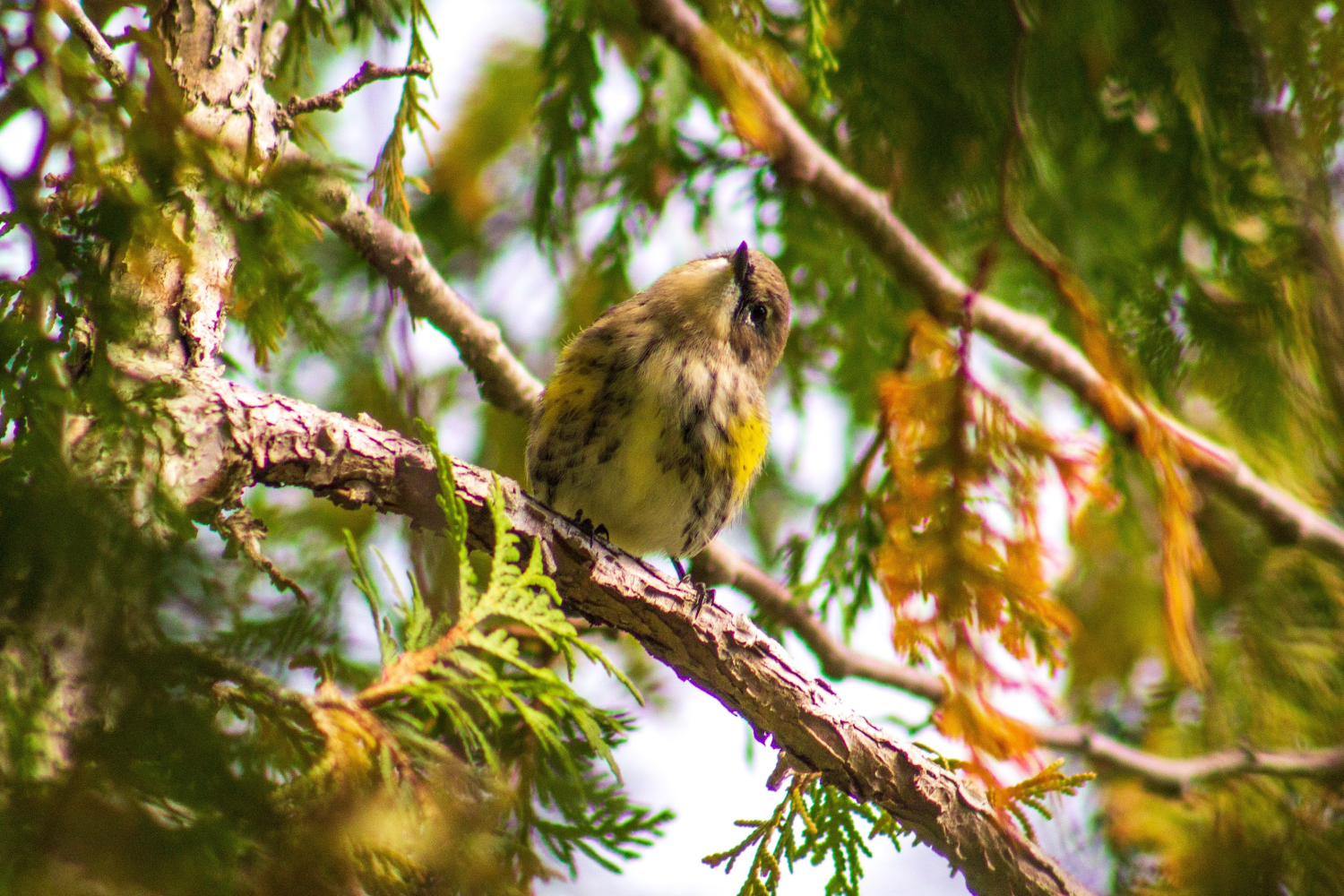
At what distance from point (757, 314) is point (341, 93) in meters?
1.88

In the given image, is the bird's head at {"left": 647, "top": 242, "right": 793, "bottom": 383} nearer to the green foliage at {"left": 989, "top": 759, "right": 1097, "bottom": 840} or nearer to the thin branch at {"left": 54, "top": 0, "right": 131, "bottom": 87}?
the green foliage at {"left": 989, "top": 759, "right": 1097, "bottom": 840}

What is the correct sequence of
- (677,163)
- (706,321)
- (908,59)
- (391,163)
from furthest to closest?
(677,163) < (706,321) < (908,59) < (391,163)

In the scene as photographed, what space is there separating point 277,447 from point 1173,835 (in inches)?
143

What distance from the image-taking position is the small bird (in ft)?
9.64

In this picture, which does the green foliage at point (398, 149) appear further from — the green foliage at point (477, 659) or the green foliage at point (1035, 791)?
the green foliage at point (1035, 791)

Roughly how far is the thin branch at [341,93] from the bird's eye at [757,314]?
1.72 meters

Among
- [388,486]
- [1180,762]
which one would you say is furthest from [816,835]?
[1180,762]

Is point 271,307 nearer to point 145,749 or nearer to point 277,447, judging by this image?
point 277,447

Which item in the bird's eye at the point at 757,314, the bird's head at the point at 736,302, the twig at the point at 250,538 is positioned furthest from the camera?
the bird's eye at the point at 757,314

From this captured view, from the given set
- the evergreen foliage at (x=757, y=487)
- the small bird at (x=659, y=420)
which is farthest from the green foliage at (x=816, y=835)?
the small bird at (x=659, y=420)

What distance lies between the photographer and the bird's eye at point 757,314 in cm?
343

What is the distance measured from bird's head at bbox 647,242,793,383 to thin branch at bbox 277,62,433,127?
1469mm

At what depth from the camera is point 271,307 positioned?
6.08ft

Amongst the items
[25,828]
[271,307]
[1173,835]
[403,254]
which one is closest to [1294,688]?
[1173,835]
